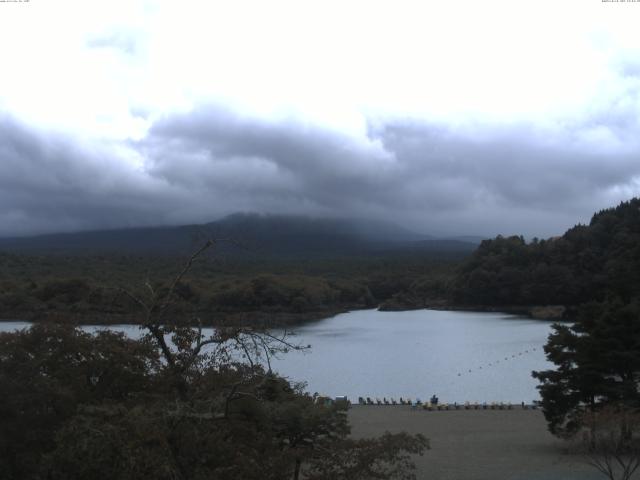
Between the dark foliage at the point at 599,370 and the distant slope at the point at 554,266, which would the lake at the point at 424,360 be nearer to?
the dark foliage at the point at 599,370

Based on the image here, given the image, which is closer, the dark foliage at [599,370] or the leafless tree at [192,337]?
the leafless tree at [192,337]

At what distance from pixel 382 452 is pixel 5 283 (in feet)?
227

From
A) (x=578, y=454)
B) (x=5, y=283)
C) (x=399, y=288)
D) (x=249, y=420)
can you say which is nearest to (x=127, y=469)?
(x=249, y=420)

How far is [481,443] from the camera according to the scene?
19219mm

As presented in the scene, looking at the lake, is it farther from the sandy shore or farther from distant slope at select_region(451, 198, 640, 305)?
distant slope at select_region(451, 198, 640, 305)

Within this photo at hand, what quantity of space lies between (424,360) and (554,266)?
149ft

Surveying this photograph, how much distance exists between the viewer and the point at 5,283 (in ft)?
228

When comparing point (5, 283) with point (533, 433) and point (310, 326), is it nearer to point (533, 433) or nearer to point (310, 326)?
point (310, 326)

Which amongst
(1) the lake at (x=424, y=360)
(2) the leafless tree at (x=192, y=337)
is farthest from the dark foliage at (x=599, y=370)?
(2) the leafless tree at (x=192, y=337)

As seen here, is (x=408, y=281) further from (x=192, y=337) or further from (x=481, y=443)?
(x=192, y=337)

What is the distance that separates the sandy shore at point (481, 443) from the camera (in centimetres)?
1545

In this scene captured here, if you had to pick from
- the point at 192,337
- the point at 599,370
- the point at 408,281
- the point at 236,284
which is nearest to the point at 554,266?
the point at 408,281

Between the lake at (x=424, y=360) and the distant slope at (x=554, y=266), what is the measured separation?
1389cm

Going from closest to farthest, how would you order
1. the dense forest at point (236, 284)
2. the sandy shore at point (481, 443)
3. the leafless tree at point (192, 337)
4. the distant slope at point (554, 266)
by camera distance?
1. the leafless tree at point (192, 337)
2. the sandy shore at point (481, 443)
3. the dense forest at point (236, 284)
4. the distant slope at point (554, 266)
